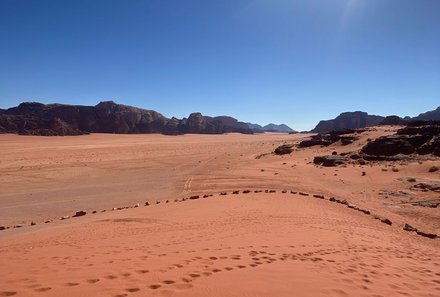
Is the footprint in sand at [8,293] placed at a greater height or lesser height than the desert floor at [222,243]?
greater

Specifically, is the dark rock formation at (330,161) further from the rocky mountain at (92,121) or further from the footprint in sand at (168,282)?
the rocky mountain at (92,121)

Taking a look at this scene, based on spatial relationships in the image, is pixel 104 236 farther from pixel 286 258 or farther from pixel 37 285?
A: pixel 286 258

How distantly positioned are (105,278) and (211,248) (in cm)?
273

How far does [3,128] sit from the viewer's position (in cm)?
8612

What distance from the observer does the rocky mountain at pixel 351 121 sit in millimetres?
134625

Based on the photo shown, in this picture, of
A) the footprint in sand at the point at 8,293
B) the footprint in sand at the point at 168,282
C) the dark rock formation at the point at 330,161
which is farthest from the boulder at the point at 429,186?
the footprint in sand at the point at 8,293

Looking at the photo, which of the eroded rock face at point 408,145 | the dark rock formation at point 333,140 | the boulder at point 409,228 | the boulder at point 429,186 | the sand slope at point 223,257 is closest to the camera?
the sand slope at point 223,257

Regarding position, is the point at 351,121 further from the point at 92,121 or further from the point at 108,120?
the point at 92,121

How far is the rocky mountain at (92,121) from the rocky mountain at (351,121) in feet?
141

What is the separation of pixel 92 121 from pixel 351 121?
99631 mm

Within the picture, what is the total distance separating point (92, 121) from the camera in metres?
108

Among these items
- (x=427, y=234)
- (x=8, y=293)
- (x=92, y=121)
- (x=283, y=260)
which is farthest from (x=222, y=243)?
(x=92, y=121)

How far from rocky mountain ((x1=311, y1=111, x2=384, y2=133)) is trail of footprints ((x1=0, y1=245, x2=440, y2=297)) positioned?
5171 inches

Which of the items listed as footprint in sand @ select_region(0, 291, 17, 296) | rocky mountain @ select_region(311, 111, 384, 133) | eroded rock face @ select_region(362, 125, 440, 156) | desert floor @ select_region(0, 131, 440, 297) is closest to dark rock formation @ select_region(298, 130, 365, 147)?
eroded rock face @ select_region(362, 125, 440, 156)
